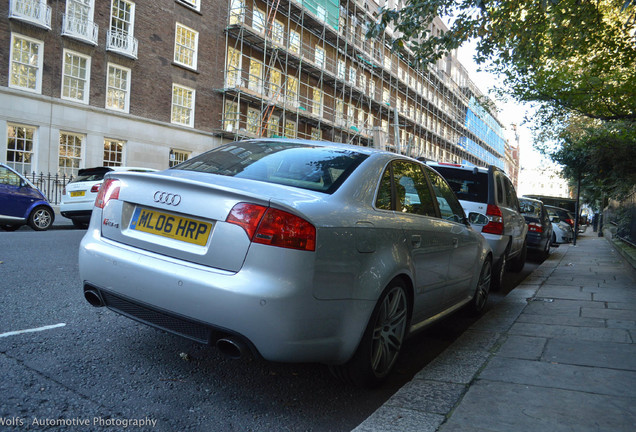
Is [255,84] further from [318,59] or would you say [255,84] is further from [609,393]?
[609,393]

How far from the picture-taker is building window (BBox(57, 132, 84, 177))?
18547 mm

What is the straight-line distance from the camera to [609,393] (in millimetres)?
2990

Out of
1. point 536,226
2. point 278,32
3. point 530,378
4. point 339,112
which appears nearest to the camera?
point 530,378

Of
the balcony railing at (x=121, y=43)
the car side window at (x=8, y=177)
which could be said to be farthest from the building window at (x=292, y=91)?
the car side window at (x=8, y=177)

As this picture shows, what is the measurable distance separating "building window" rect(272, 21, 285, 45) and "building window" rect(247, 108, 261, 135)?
4209mm

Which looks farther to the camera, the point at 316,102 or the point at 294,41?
the point at 316,102

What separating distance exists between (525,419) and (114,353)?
102 inches

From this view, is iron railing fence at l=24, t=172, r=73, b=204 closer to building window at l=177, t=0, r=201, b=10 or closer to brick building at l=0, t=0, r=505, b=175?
brick building at l=0, t=0, r=505, b=175

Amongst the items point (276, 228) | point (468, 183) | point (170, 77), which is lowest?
point (276, 228)

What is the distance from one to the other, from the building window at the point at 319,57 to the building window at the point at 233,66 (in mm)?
6880

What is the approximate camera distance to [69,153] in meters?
18.8

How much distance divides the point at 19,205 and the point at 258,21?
18.5m

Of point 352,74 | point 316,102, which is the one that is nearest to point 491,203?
point 316,102

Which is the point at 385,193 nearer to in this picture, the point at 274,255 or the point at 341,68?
the point at 274,255
